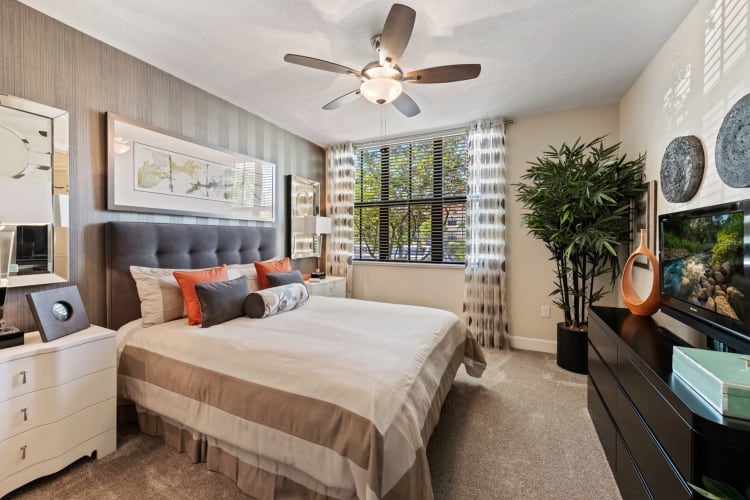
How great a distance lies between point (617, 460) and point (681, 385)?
2.76 feet

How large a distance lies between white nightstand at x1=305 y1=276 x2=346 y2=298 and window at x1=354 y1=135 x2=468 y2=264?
560 mm

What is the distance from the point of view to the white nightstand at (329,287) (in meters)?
3.79

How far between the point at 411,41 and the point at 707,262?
7.22 ft

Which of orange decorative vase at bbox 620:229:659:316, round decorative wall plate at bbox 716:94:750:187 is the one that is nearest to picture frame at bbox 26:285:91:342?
orange decorative vase at bbox 620:229:659:316

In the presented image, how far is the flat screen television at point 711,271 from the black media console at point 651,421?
0.64 ft

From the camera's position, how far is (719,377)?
895mm

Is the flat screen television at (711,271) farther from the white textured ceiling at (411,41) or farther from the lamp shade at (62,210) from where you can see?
the lamp shade at (62,210)

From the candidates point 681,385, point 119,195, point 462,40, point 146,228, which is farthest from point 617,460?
point 119,195

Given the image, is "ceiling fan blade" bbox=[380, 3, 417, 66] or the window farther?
the window

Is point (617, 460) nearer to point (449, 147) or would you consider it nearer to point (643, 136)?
point (643, 136)

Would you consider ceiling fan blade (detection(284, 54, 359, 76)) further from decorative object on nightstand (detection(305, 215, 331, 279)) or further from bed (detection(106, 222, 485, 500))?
decorative object on nightstand (detection(305, 215, 331, 279))

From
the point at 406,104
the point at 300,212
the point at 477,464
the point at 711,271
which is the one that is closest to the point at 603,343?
the point at 711,271

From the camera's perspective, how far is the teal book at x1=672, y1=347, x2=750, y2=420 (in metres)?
0.85

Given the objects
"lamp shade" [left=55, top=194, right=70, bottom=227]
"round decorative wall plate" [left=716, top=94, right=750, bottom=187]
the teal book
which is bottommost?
the teal book
